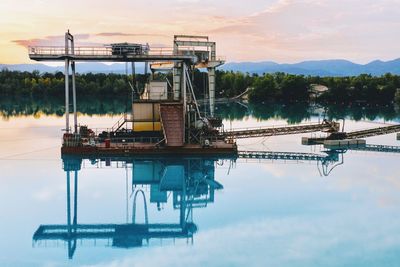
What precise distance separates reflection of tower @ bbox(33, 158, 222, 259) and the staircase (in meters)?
1.47

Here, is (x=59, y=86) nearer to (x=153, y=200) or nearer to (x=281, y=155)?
(x=281, y=155)

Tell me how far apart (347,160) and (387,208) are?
11961 millimetres

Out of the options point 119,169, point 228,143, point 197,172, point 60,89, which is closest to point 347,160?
point 228,143

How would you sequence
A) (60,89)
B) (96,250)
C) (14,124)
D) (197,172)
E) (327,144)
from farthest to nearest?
(60,89), (14,124), (327,144), (197,172), (96,250)

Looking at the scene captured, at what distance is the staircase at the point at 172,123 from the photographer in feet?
108

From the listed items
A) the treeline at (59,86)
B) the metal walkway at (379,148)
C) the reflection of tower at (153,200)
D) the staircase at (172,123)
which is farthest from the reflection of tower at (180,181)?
the treeline at (59,86)

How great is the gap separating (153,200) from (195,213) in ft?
9.28

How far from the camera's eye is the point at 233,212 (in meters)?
21.9

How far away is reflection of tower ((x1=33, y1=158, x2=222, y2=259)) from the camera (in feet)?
62.4

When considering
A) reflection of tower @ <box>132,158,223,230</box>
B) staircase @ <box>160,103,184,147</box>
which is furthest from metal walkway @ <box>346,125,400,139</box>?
staircase @ <box>160,103,184,147</box>

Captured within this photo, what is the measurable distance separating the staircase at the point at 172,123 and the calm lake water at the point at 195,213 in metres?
1.61

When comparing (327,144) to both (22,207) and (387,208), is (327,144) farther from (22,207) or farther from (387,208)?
(22,207)

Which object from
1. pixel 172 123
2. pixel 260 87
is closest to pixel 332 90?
pixel 260 87

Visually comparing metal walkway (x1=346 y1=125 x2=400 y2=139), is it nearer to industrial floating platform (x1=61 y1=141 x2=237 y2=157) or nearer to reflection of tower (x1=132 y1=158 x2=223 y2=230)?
industrial floating platform (x1=61 y1=141 x2=237 y2=157)
